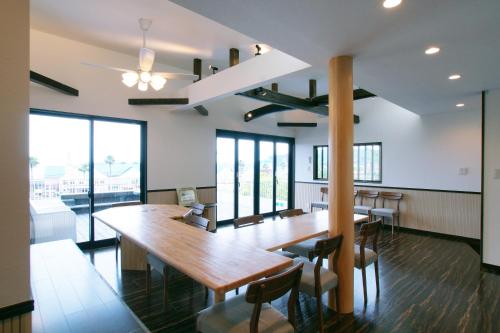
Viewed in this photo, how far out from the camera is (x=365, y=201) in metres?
6.54

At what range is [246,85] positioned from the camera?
3.57 meters

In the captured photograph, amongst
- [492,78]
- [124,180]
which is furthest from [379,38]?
[124,180]

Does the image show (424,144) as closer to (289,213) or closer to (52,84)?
(289,213)

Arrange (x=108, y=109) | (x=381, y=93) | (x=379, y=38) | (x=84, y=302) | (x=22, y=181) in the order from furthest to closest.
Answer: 1. (x=108, y=109)
2. (x=381, y=93)
3. (x=379, y=38)
4. (x=84, y=302)
5. (x=22, y=181)

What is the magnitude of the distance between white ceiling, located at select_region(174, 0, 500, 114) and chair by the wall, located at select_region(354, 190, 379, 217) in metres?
3.38

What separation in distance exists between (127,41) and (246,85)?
7.07ft

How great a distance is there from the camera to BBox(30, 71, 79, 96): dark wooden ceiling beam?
11.6 feet

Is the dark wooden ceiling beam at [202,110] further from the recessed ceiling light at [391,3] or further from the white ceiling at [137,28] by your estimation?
the recessed ceiling light at [391,3]

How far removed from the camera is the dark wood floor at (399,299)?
2.46 m

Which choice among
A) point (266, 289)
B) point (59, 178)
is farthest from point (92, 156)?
point (266, 289)

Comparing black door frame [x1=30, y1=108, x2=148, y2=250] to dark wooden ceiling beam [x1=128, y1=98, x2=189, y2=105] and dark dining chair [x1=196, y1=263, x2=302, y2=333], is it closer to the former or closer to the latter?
dark wooden ceiling beam [x1=128, y1=98, x2=189, y2=105]

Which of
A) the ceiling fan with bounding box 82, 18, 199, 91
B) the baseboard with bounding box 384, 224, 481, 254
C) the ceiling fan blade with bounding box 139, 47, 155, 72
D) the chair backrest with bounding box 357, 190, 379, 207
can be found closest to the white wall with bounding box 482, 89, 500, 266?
the baseboard with bounding box 384, 224, 481, 254

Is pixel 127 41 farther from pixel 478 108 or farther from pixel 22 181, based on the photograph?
pixel 478 108

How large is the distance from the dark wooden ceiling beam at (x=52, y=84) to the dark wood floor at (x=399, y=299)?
2677mm
